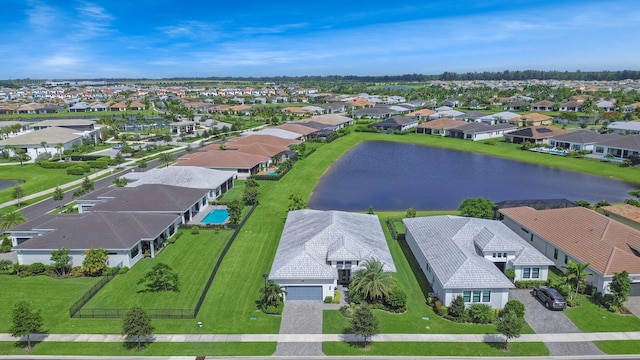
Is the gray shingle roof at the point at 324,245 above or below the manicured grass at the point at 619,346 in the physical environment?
above

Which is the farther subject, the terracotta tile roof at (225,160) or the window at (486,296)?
the terracotta tile roof at (225,160)

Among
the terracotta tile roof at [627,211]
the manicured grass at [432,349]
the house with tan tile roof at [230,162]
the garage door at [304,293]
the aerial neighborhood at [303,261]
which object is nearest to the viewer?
the manicured grass at [432,349]

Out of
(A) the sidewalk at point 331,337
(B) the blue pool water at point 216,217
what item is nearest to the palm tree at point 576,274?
(A) the sidewalk at point 331,337

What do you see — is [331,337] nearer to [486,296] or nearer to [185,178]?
[486,296]

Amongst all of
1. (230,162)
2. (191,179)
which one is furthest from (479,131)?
(191,179)

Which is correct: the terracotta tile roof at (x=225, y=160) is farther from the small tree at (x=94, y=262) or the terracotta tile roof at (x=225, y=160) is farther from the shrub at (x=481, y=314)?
the shrub at (x=481, y=314)

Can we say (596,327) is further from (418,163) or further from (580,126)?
(580,126)

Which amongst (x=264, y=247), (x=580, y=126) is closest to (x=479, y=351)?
(x=264, y=247)
